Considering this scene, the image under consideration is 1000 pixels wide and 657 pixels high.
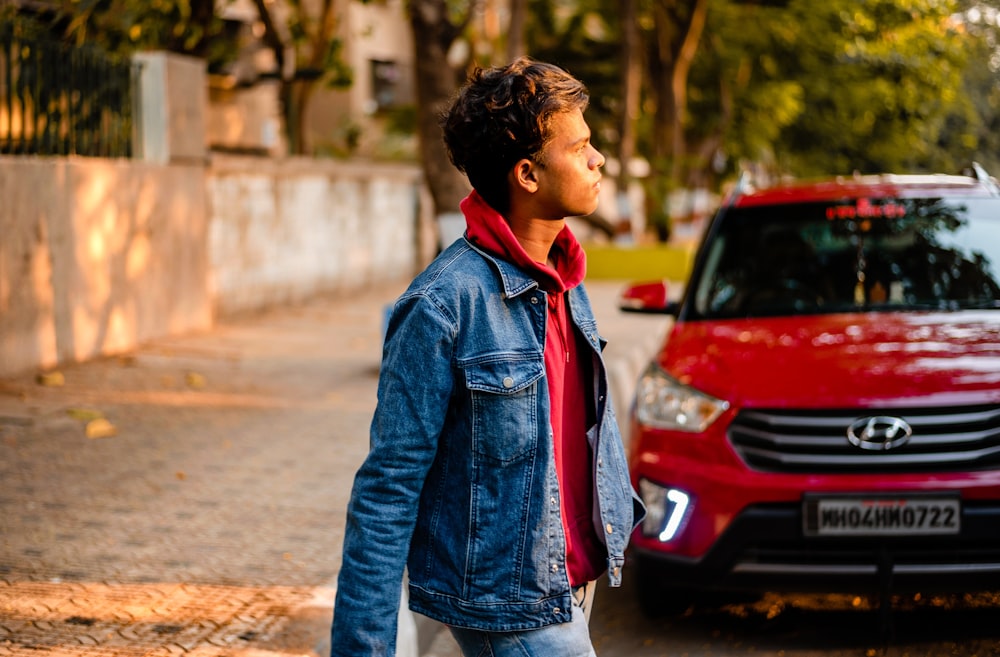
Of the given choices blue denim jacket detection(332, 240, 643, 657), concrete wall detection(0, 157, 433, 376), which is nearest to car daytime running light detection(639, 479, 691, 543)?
blue denim jacket detection(332, 240, 643, 657)

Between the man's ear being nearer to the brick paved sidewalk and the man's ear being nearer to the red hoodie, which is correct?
the red hoodie

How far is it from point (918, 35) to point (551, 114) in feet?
84.7

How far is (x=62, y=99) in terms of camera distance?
10.6 m

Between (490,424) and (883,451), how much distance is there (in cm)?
249

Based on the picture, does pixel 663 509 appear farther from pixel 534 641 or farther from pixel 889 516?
pixel 534 641

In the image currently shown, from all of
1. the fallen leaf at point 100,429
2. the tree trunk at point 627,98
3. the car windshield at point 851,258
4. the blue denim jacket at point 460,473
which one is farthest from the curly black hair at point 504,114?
the tree trunk at point 627,98

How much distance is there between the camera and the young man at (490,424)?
7.79 ft

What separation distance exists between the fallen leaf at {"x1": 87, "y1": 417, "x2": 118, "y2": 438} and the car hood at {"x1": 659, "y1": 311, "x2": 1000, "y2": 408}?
3848 millimetres

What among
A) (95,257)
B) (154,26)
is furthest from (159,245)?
(154,26)

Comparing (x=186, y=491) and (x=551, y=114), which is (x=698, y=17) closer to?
(x=186, y=491)

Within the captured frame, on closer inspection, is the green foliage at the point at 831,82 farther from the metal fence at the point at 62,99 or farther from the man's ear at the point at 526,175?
the man's ear at the point at 526,175

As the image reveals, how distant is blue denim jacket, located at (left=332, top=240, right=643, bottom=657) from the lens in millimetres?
2363

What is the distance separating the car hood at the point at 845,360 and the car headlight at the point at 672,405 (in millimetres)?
37

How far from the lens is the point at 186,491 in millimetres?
6578
